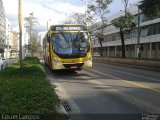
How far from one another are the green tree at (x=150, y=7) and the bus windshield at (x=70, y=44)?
10.9 m

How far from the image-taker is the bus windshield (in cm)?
2339

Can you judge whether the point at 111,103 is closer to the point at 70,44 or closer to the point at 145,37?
the point at 70,44

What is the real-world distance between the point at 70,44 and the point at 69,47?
210mm

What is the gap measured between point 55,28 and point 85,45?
234 cm

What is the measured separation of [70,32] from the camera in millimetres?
23656

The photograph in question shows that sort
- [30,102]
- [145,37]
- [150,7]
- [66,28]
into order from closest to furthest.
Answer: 1. [30,102]
2. [66,28]
3. [150,7]
4. [145,37]

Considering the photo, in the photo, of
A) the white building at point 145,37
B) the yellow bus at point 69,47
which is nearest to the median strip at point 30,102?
the yellow bus at point 69,47

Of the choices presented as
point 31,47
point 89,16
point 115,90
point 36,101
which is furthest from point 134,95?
point 89,16

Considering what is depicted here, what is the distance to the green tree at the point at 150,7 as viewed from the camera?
105ft

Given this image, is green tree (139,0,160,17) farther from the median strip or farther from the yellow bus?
the median strip

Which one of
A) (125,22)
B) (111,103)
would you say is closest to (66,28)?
(111,103)

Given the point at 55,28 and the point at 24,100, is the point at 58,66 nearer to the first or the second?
the point at 55,28

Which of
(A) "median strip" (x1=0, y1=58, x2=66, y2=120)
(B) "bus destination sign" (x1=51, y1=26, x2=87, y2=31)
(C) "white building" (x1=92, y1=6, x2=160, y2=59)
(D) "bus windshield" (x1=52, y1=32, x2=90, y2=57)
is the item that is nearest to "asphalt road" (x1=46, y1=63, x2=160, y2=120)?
(A) "median strip" (x1=0, y1=58, x2=66, y2=120)

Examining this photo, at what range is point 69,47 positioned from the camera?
2338 cm
